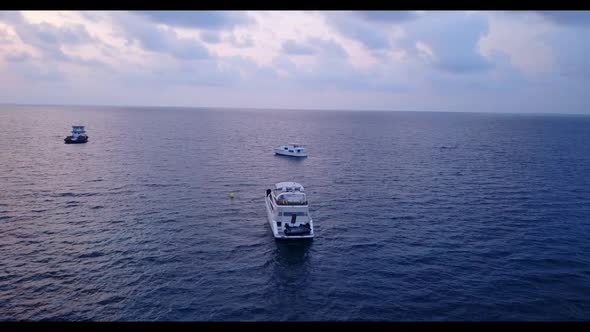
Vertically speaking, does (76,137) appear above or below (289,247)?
above

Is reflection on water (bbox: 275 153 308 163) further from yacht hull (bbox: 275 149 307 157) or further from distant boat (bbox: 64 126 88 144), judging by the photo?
distant boat (bbox: 64 126 88 144)

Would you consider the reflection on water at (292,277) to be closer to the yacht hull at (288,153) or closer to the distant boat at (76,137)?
the yacht hull at (288,153)

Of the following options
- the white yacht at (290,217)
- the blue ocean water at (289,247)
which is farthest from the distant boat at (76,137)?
the white yacht at (290,217)

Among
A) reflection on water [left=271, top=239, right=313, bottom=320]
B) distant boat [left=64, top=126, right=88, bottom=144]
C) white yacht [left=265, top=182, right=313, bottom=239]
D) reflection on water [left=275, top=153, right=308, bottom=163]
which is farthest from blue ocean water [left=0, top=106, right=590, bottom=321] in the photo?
distant boat [left=64, top=126, right=88, bottom=144]

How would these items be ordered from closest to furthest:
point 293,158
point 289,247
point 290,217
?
point 289,247, point 290,217, point 293,158

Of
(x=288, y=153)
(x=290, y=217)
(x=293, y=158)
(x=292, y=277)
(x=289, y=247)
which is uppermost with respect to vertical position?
(x=288, y=153)

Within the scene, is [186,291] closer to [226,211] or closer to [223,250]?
[223,250]

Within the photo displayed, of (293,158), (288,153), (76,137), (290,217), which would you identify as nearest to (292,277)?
(290,217)

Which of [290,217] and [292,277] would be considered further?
[290,217]

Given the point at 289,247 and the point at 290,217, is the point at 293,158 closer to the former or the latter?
the point at 290,217
